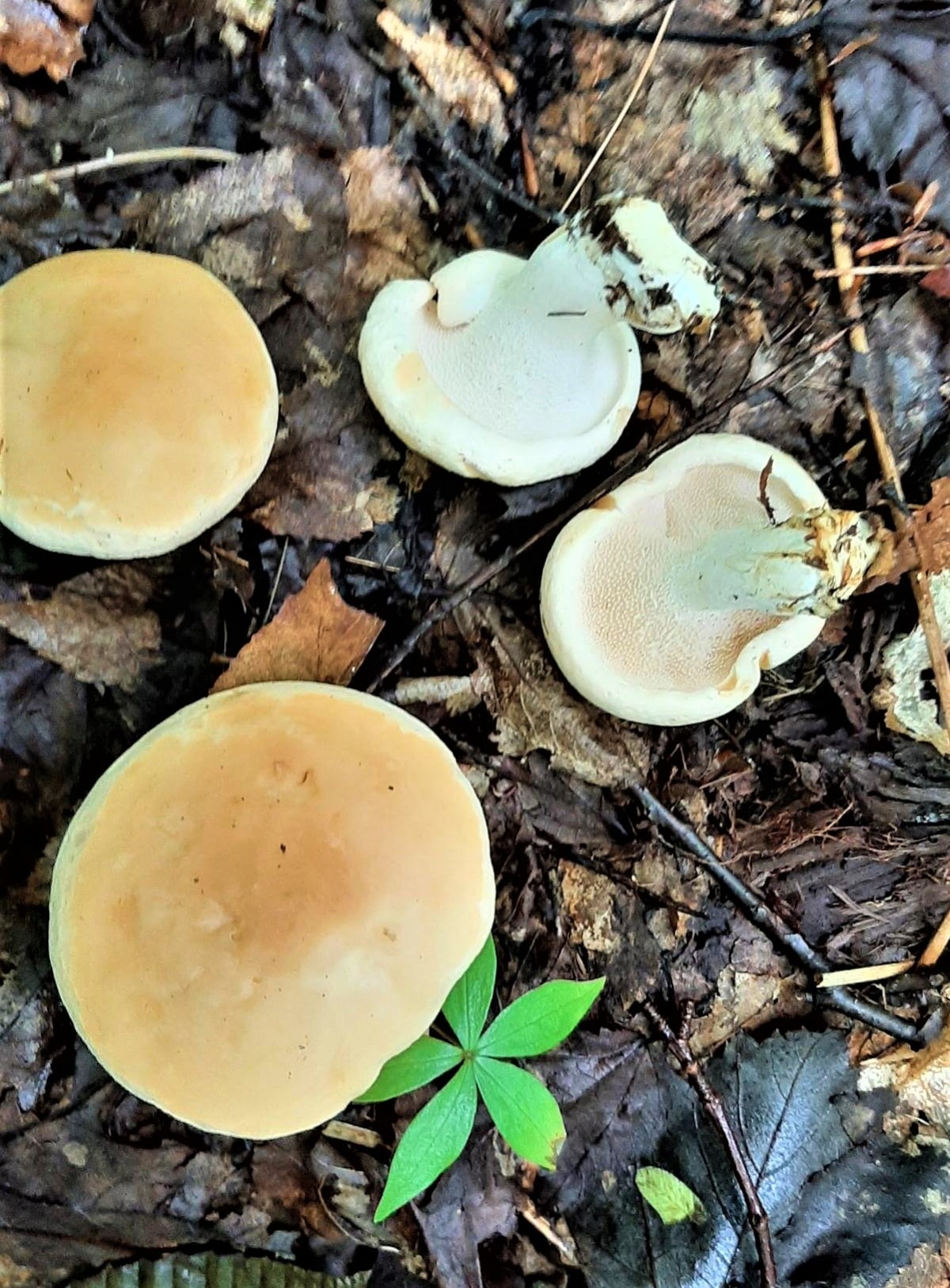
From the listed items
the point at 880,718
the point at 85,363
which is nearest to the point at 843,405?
the point at 880,718

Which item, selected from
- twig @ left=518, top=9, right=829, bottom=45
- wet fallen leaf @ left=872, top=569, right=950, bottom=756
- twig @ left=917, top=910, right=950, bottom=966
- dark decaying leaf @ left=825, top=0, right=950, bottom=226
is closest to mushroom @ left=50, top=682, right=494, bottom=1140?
wet fallen leaf @ left=872, top=569, right=950, bottom=756

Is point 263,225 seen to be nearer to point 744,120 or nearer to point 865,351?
point 744,120

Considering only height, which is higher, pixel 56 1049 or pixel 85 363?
pixel 85 363

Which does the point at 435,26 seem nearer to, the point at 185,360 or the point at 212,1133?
the point at 185,360

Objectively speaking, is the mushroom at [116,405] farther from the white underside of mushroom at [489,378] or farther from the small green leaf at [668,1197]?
the small green leaf at [668,1197]

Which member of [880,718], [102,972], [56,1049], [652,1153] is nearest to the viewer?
[102,972]

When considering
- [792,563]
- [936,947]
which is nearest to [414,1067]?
[792,563]

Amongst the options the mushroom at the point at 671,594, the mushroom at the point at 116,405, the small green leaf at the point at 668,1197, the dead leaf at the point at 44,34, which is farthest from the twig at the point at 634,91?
the small green leaf at the point at 668,1197
